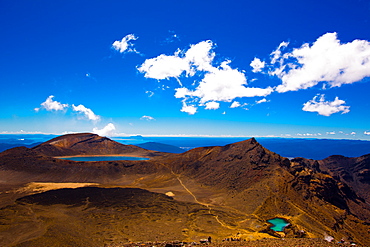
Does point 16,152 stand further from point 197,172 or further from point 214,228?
point 214,228

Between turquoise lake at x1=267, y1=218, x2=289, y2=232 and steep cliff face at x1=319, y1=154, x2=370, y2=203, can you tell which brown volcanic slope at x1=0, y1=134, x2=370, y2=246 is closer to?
turquoise lake at x1=267, y1=218, x2=289, y2=232

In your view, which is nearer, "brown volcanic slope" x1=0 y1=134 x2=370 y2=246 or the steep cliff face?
"brown volcanic slope" x1=0 y1=134 x2=370 y2=246

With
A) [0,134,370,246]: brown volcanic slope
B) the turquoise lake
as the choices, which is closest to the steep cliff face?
[0,134,370,246]: brown volcanic slope

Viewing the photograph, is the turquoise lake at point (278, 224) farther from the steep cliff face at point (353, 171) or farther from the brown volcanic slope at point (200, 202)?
the steep cliff face at point (353, 171)

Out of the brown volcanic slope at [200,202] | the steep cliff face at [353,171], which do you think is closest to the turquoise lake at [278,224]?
the brown volcanic slope at [200,202]

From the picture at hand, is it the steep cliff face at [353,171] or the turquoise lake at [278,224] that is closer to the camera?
the turquoise lake at [278,224]

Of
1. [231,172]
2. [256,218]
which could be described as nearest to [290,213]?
[256,218]

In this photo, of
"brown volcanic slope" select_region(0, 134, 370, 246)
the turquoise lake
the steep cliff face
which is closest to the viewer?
"brown volcanic slope" select_region(0, 134, 370, 246)
